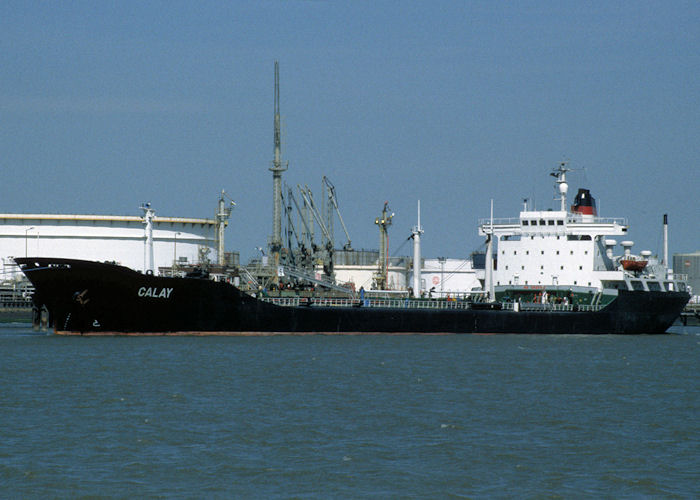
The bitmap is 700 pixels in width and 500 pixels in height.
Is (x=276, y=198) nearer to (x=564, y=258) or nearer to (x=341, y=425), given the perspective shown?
(x=564, y=258)

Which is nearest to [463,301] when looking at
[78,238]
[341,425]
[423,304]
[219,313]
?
[423,304]

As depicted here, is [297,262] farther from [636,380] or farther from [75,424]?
[75,424]

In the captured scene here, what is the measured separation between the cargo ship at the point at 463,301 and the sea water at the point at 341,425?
513cm

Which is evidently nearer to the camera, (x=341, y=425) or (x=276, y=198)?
(x=341, y=425)

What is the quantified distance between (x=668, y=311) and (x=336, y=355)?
24542 mm

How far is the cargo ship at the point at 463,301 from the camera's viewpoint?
136 ft

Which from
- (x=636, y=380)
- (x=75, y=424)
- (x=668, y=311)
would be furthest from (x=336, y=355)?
(x=668, y=311)

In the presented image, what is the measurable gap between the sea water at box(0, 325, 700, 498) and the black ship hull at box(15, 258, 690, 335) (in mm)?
4925

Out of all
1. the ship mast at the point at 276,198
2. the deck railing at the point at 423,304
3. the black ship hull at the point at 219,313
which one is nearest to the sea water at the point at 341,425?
the black ship hull at the point at 219,313

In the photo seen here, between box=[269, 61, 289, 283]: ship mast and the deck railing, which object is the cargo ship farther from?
box=[269, 61, 289, 283]: ship mast

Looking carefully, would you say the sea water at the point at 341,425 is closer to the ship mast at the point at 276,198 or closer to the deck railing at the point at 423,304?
the deck railing at the point at 423,304

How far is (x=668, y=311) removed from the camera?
52.7m

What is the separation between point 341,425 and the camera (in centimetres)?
2092

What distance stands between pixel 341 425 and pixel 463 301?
1225 inches
